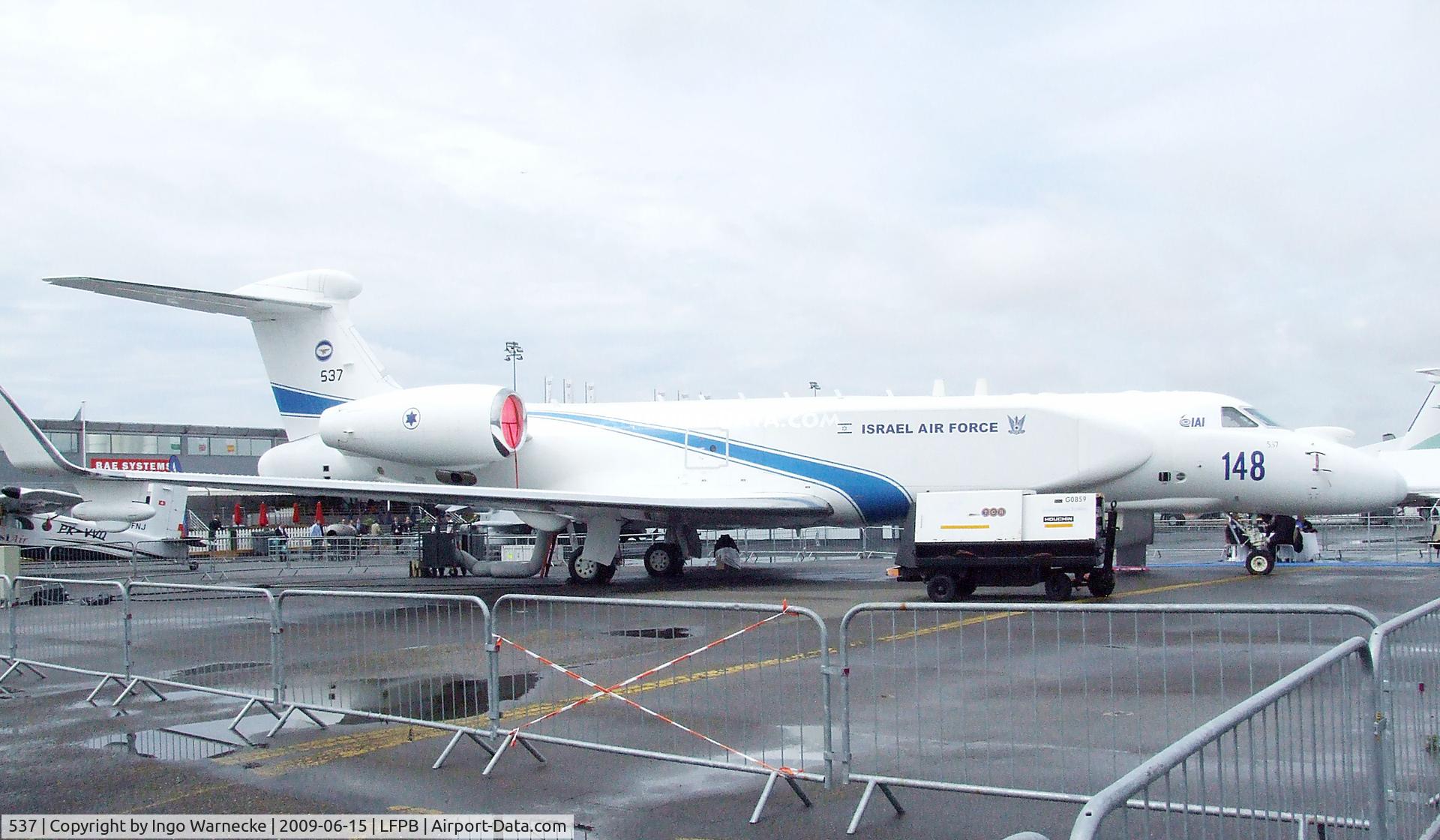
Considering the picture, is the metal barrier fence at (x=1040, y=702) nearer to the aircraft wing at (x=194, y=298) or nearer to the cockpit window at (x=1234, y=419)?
the cockpit window at (x=1234, y=419)

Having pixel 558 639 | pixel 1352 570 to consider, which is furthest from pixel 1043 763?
pixel 1352 570

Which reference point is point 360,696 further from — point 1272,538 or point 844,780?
point 1272,538

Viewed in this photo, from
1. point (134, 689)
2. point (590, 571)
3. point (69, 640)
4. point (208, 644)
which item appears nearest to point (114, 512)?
point (590, 571)

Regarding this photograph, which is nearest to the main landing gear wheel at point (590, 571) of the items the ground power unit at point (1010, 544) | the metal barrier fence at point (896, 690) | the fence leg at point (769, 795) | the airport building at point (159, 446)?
the ground power unit at point (1010, 544)

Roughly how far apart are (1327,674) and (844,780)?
8.61 feet

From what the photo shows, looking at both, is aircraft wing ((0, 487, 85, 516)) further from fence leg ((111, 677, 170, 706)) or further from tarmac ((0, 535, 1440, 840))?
fence leg ((111, 677, 170, 706))

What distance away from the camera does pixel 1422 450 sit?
39500 millimetres

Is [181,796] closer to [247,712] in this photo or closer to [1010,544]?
[247,712]

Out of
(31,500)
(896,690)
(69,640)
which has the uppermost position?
(31,500)

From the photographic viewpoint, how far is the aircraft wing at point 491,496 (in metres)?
18.1

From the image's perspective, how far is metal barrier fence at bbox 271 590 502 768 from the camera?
8.47m

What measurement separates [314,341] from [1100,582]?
16.2 m

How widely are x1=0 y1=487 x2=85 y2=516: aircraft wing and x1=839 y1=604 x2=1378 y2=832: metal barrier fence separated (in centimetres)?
2773

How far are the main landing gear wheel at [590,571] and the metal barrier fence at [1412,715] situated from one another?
17000 mm
